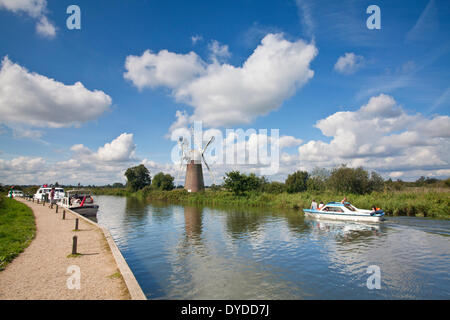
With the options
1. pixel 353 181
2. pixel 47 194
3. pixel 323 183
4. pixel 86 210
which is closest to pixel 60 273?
pixel 86 210

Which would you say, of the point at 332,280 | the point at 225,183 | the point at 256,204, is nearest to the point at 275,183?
the point at 225,183

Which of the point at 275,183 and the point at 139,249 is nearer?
the point at 139,249

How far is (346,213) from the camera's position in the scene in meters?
23.8

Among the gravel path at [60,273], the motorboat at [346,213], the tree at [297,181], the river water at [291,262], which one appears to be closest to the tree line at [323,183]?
the tree at [297,181]

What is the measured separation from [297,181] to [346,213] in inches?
1698

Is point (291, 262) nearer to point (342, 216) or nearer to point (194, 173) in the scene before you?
point (342, 216)

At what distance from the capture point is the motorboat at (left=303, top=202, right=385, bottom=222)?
864 inches

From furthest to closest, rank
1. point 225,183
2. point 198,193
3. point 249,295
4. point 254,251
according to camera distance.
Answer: point 198,193
point 225,183
point 254,251
point 249,295

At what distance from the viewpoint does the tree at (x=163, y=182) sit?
7756 centimetres

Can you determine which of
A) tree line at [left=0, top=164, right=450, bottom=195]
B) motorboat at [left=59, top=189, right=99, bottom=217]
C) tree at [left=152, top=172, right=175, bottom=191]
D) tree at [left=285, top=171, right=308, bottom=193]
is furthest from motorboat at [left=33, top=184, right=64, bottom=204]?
tree at [left=285, top=171, right=308, bottom=193]
